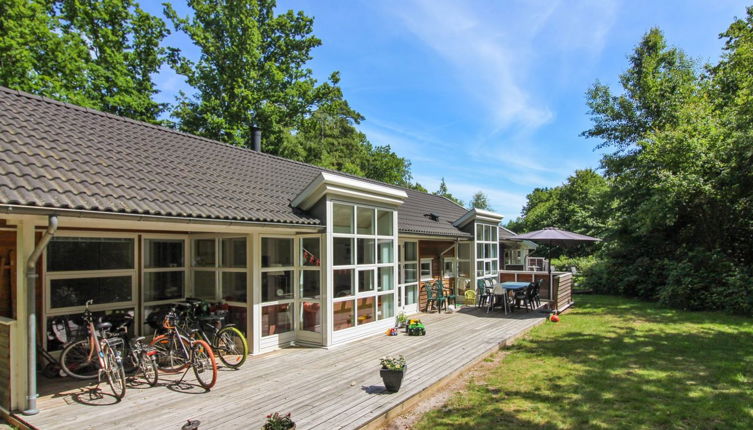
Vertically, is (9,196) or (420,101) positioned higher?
(420,101)

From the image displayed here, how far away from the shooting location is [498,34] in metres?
10.7

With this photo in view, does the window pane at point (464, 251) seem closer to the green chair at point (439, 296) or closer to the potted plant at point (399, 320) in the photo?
the green chair at point (439, 296)

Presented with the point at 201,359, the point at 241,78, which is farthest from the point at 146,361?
the point at 241,78

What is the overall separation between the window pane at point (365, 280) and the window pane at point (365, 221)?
872mm

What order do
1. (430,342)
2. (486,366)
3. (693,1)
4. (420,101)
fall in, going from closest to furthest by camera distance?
(486,366) < (430,342) < (693,1) < (420,101)

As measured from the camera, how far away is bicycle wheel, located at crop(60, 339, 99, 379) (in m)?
5.38

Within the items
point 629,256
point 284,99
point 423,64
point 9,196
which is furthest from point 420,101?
point 9,196

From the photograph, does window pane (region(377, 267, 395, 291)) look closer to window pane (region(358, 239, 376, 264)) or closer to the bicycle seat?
window pane (region(358, 239, 376, 264))

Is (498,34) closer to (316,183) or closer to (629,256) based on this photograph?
(316,183)

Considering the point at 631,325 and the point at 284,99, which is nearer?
the point at 631,325

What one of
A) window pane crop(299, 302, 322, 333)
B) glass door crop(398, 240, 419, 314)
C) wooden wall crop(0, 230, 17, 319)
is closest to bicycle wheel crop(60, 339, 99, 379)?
wooden wall crop(0, 230, 17, 319)

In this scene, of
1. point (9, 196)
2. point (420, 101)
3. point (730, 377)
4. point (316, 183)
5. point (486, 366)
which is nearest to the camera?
point (9, 196)

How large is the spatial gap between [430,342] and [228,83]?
19054 mm

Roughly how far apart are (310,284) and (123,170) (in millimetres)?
3757
